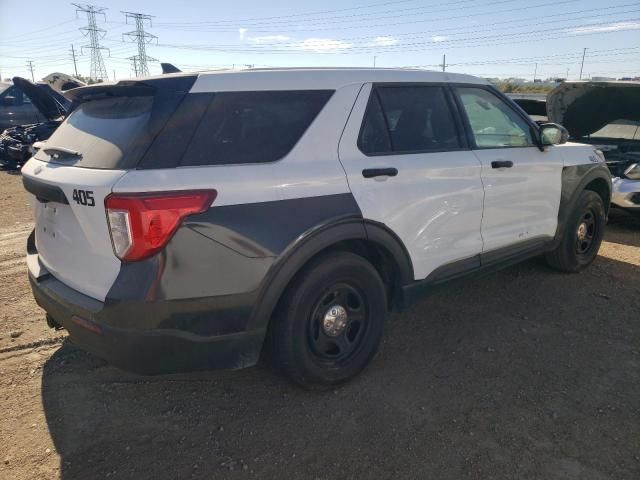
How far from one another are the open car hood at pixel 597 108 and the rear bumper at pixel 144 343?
20.4 feet

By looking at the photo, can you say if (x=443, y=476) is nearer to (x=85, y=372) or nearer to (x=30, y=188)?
(x=85, y=372)

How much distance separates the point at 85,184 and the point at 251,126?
0.83m

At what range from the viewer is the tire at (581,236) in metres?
4.70

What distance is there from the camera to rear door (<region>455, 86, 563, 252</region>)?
3641 millimetres

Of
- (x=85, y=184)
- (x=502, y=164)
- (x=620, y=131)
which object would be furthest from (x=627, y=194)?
(x=85, y=184)

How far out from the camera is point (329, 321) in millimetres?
2896

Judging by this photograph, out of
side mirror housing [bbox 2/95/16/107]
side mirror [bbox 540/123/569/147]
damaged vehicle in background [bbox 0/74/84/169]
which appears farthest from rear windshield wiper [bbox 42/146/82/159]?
side mirror housing [bbox 2/95/16/107]

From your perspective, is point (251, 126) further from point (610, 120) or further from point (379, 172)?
point (610, 120)

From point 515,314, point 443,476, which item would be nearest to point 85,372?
point 443,476

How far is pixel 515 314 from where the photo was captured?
407 centimetres

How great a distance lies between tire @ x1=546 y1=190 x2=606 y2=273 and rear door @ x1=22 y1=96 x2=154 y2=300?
3899 millimetres

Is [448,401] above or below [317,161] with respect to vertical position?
below

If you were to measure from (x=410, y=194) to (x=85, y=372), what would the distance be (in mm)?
2326

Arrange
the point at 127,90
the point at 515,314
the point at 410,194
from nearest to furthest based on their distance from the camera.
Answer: the point at 127,90, the point at 410,194, the point at 515,314
